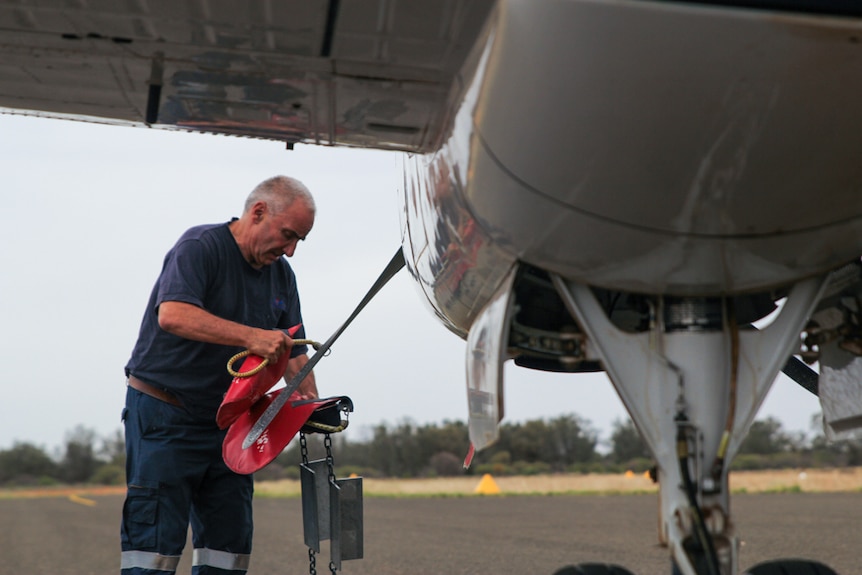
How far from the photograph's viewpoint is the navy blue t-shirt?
12.2ft

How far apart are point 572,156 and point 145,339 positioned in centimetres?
235

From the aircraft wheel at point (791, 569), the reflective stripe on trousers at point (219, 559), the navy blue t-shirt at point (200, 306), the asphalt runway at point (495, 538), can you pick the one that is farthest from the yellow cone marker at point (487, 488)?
the aircraft wheel at point (791, 569)

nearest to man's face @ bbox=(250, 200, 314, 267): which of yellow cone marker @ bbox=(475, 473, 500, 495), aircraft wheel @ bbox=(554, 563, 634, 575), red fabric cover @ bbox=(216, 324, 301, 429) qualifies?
red fabric cover @ bbox=(216, 324, 301, 429)

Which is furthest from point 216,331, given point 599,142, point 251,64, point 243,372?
point 599,142

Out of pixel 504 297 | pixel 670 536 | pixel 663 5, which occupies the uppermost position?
pixel 663 5

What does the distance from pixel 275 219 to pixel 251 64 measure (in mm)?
1521

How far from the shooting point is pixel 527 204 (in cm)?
223

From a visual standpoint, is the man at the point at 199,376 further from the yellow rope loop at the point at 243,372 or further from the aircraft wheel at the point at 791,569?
the aircraft wheel at the point at 791,569

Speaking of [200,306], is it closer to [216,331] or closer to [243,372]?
[216,331]

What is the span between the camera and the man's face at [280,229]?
3875mm

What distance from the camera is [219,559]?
386 centimetres

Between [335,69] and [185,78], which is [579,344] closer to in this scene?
[335,69]

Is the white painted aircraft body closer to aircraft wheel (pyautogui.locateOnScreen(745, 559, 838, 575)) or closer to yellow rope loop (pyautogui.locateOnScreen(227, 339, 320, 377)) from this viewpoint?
aircraft wheel (pyautogui.locateOnScreen(745, 559, 838, 575))


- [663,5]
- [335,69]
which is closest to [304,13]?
[335,69]
